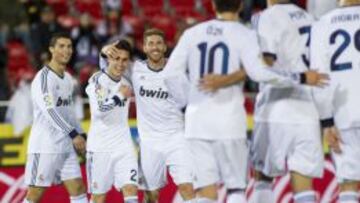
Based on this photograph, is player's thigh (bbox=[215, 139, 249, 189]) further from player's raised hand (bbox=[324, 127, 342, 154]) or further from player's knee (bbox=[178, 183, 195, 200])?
player's knee (bbox=[178, 183, 195, 200])

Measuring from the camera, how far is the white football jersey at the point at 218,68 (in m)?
7.82

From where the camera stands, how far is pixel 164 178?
10.2 m

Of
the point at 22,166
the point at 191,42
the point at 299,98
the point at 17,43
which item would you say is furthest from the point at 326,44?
the point at 17,43

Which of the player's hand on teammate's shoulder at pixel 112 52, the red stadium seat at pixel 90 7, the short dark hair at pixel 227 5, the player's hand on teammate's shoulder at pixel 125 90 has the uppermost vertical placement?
the short dark hair at pixel 227 5

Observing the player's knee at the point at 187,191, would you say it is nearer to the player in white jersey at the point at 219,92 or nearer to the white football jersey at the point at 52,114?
the white football jersey at the point at 52,114

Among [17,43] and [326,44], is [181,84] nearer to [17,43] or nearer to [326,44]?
[326,44]

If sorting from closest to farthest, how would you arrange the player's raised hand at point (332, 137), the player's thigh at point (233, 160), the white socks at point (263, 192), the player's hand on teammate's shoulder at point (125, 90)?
the player's thigh at point (233, 160) → the player's raised hand at point (332, 137) → the white socks at point (263, 192) → the player's hand on teammate's shoulder at point (125, 90)

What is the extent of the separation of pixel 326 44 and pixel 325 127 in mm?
623

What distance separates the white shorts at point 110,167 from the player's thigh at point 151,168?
248 mm

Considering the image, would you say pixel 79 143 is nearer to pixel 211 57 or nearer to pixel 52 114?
pixel 52 114

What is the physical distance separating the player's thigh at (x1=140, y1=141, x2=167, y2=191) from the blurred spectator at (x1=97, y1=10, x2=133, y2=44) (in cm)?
686

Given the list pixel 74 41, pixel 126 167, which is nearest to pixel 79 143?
pixel 126 167

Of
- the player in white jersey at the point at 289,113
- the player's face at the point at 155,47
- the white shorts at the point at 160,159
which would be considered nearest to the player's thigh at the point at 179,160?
the white shorts at the point at 160,159

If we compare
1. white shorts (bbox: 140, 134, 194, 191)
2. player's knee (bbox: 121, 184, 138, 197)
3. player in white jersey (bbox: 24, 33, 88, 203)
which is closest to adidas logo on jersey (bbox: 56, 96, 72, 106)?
player in white jersey (bbox: 24, 33, 88, 203)
